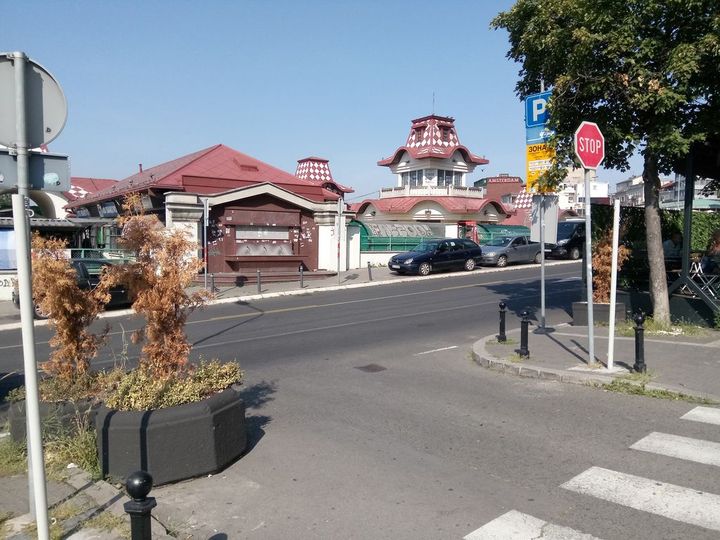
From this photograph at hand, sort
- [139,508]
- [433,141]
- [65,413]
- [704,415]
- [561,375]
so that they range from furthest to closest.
→ [433,141]
[561,375]
[704,415]
[65,413]
[139,508]

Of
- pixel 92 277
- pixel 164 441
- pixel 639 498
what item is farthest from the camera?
pixel 92 277

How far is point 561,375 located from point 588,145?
3.21m

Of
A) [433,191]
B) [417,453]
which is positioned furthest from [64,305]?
[433,191]

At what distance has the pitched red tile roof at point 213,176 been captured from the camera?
25.3 m

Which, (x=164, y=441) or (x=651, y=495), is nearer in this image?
(x=651, y=495)

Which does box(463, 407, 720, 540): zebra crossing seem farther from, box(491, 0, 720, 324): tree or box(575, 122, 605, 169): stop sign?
box(491, 0, 720, 324): tree

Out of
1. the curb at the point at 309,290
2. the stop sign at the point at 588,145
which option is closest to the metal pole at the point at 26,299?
the stop sign at the point at 588,145

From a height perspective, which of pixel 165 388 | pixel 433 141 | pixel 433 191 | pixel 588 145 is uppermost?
pixel 433 141

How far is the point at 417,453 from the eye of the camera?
5660 millimetres

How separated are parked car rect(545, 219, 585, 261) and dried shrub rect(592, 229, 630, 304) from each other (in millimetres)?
20567

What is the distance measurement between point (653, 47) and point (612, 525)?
8621 millimetres

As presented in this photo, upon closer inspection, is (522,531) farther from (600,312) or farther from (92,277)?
(92,277)

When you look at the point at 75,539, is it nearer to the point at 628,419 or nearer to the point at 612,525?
the point at 612,525

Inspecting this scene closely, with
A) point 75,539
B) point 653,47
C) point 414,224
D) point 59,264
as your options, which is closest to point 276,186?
point 414,224
